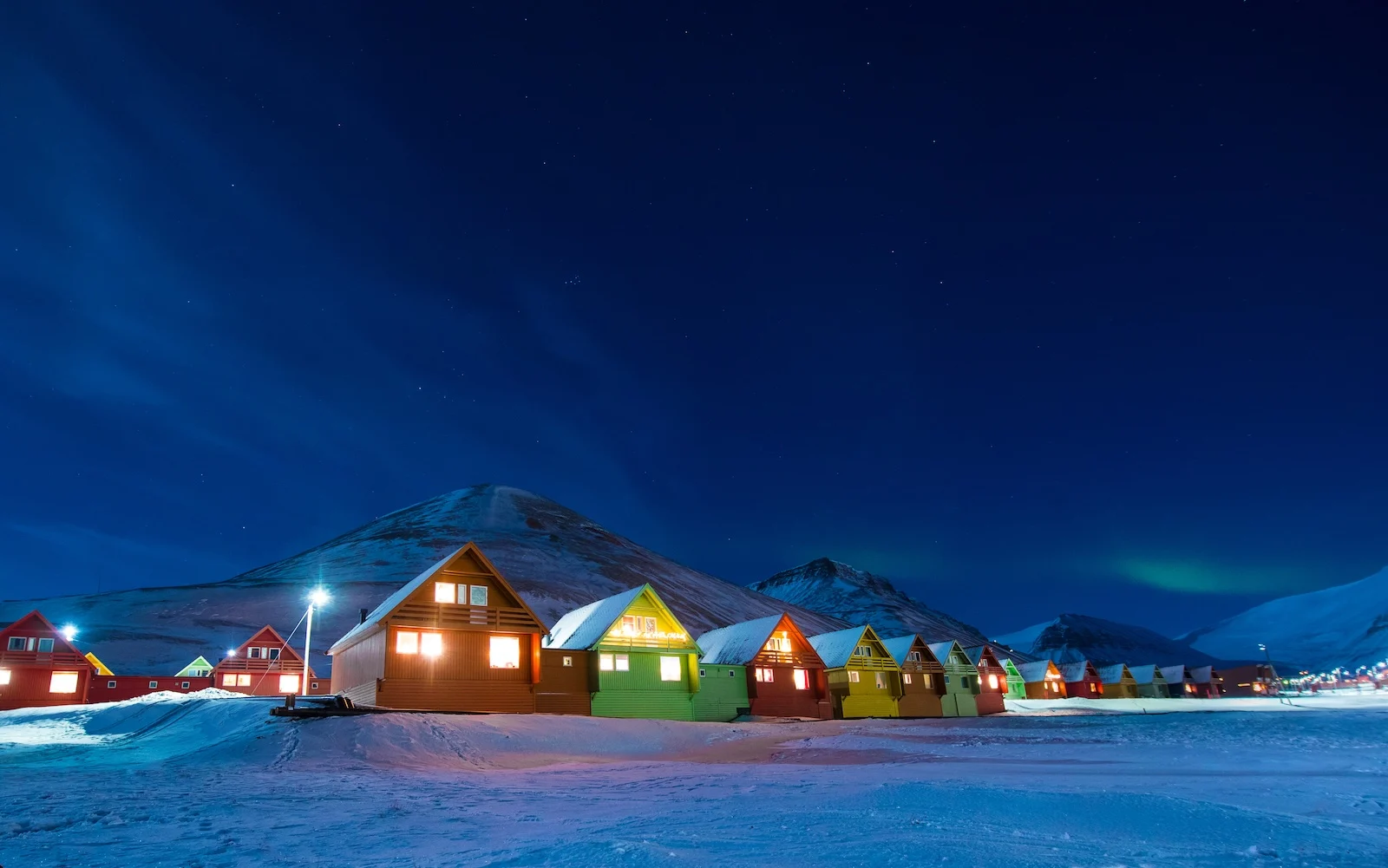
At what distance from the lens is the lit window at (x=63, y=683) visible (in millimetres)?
59656

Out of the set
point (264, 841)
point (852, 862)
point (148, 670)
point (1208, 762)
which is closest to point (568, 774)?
point (264, 841)

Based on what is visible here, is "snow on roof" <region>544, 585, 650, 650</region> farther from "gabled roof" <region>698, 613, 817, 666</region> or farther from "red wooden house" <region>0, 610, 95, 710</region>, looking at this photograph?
"red wooden house" <region>0, 610, 95, 710</region>

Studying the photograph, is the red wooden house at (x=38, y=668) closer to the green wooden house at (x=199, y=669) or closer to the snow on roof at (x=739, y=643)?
the green wooden house at (x=199, y=669)

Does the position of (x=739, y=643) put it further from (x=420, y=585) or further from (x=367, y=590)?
(x=367, y=590)

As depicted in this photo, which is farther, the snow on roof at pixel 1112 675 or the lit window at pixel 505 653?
the snow on roof at pixel 1112 675

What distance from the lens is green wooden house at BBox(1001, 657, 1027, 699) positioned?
108500mm

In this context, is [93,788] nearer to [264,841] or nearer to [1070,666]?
[264,841]

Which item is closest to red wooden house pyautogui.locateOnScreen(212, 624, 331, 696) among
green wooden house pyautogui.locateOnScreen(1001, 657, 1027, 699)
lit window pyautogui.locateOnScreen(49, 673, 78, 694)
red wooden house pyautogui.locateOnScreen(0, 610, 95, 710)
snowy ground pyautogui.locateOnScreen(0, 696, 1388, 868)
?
lit window pyautogui.locateOnScreen(49, 673, 78, 694)

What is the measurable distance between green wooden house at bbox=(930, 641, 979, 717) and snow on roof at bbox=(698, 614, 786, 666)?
2660cm

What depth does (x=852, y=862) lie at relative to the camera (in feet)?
29.5

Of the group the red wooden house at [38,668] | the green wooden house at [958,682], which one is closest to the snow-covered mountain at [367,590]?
the red wooden house at [38,668]

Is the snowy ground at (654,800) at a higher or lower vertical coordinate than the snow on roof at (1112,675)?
higher

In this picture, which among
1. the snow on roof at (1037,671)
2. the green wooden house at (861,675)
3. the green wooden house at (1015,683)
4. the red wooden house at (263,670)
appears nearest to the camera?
the green wooden house at (861,675)

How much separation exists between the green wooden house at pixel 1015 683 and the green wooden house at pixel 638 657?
76.0m
